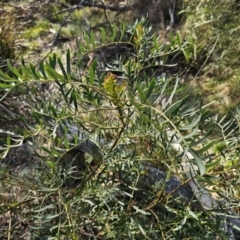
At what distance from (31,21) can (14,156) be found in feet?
4.42

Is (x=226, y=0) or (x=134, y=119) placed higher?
(x=134, y=119)

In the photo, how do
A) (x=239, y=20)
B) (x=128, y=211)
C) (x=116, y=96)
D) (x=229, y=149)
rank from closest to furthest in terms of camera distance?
(x=116, y=96), (x=229, y=149), (x=128, y=211), (x=239, y=20)

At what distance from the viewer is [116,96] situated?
2.55 ft

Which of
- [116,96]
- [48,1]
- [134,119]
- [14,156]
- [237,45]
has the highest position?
[116,96]

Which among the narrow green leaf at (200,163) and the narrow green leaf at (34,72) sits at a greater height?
the narrow green leaf at (200,163)

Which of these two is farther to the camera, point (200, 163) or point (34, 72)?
point (34, 72)

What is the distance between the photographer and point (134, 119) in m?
0.98

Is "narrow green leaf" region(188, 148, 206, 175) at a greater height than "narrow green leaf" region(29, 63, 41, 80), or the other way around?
"narrow green leaf" region(188, 148, 206, 175)

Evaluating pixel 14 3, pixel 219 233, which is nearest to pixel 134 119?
pixel 219 233

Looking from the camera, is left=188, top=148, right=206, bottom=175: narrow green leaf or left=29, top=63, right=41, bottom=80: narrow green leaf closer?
left=188, top=148, right=206, bottom=175: narrow green leaf

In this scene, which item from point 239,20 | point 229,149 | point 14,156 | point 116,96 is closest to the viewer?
point 116,96

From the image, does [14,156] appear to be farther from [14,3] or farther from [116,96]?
[14,3]

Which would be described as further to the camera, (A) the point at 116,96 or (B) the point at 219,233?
(B) the point at 219,233

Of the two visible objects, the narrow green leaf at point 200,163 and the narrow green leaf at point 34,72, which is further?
the narrow green leaf at point 34,72
